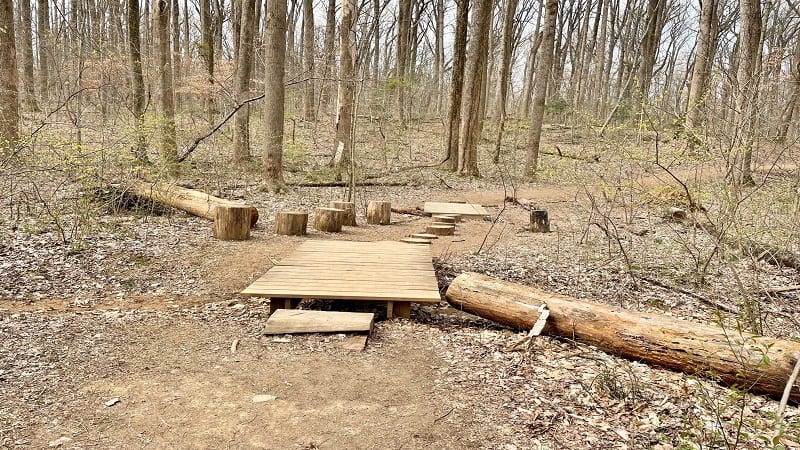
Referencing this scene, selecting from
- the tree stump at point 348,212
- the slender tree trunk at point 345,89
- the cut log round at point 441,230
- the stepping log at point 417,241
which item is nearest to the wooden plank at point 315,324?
the stepping log at point 417,241

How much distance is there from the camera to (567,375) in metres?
3.91

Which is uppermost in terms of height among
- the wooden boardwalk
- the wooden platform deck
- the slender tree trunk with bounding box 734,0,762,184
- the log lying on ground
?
the slender tree trunk with bounding box 734,0,762,184

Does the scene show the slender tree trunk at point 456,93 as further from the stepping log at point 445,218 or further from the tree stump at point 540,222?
the tree stump at point 540,222

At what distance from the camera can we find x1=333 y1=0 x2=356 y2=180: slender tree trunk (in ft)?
43.9

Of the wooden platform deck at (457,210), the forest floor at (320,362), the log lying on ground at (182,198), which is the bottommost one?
the forest floor at (320,362)

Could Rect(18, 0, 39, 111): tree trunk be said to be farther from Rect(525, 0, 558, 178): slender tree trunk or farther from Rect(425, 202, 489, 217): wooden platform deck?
Rect(525, 0, 558, 178): slender tree trunk

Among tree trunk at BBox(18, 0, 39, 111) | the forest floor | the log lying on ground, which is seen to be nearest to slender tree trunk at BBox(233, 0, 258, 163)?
the log lying on ground

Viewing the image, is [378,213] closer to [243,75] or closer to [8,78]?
[243,75]

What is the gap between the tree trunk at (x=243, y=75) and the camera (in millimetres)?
13117

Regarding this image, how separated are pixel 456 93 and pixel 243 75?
6.76m

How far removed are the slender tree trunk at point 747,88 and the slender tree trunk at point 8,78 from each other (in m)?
11.3

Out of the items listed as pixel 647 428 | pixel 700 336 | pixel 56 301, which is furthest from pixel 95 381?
pixel 700 336

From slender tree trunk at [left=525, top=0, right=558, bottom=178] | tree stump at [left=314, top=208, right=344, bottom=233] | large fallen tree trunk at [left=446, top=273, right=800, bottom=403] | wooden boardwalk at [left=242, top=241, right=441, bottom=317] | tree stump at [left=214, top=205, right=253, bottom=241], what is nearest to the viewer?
large fallen tree trunk at [left=446, top=273, right=800, bottom=403]

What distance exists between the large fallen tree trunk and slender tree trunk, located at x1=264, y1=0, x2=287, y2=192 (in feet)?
24.4
